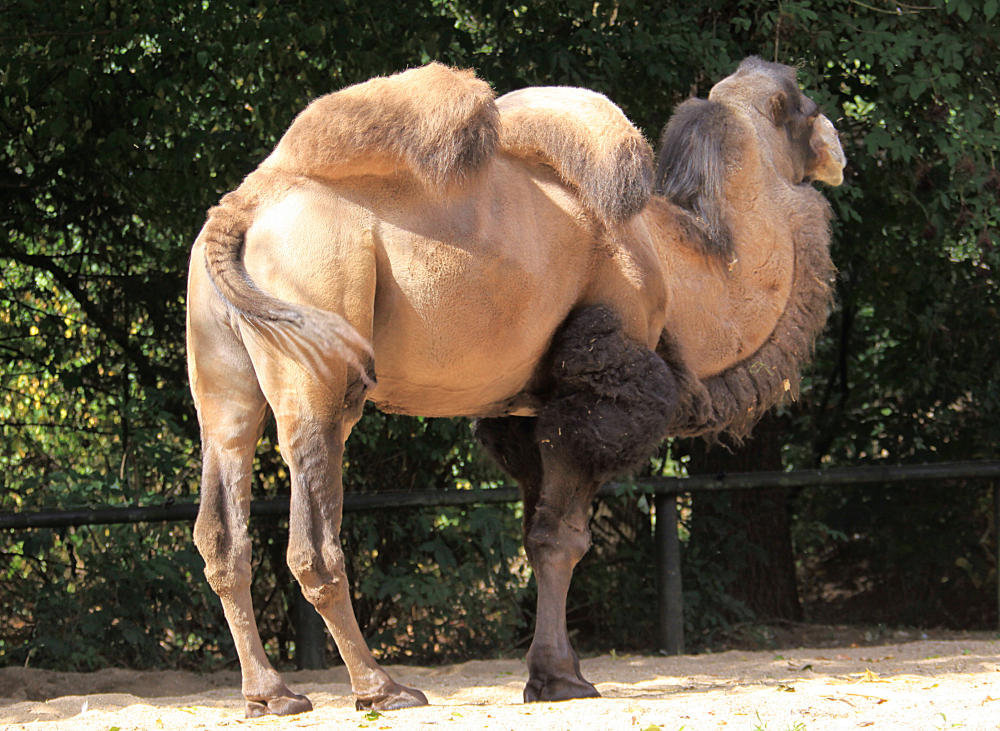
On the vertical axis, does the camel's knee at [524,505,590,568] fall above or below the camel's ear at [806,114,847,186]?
below

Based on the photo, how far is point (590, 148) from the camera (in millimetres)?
4445

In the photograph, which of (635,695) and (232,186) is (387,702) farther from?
(232,186)

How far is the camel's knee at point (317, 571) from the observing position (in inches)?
157

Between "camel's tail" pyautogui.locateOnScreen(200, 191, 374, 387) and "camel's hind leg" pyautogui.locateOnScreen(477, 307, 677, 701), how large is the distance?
79 cm

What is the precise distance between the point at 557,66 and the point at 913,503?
3958 millimetres

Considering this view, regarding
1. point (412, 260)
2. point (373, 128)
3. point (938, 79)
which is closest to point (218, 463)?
point (412, 260)

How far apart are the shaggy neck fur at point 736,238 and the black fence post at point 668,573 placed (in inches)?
89.8

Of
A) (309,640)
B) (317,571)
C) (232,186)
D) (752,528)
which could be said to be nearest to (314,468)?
(317,571)

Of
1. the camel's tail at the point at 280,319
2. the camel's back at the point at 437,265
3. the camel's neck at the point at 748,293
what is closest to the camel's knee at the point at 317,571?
the camel's tail at the point at 280,319

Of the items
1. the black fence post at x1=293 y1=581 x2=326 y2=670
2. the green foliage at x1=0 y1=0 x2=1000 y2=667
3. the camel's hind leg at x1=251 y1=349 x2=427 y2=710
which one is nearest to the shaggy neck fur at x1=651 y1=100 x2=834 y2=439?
the camel's hind leg at x1=251 y1=349 x2=427 y2=710

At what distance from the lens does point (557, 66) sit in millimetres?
7094

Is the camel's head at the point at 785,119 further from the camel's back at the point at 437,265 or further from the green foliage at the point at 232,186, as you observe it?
the green foliage at the point at 232,186

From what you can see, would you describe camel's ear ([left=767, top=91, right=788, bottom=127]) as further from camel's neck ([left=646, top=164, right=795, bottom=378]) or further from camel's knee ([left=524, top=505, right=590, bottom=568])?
camel's knee ([left=524, top=505, right=590, bottom=568])

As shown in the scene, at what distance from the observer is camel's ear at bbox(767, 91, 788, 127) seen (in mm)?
5352
